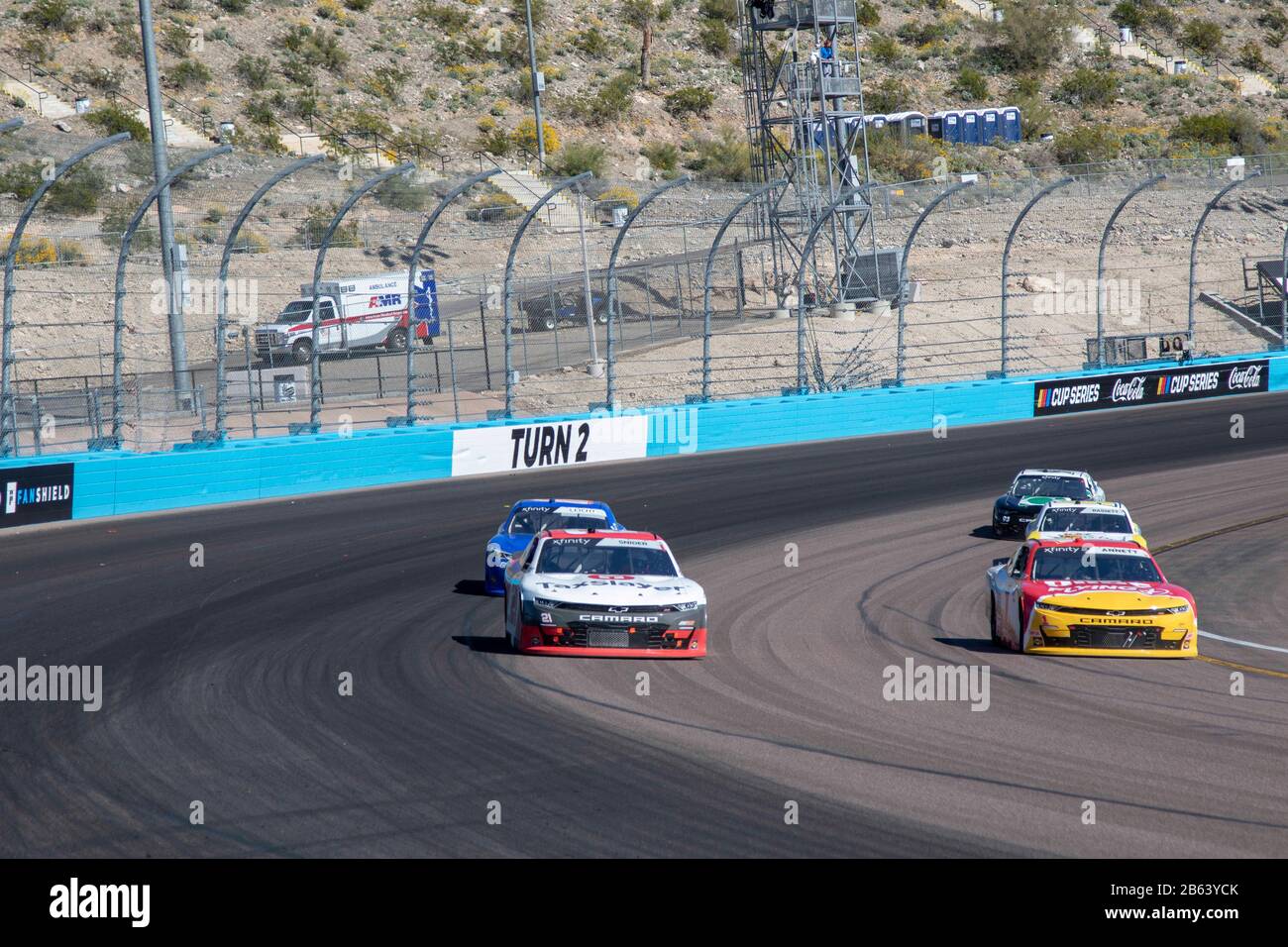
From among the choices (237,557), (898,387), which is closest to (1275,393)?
(898,387)

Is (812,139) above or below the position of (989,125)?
below

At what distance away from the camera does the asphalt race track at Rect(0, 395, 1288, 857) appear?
26.2ft

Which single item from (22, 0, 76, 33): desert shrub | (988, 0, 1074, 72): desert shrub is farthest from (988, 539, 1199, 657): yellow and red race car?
(988, 0, 1074, 72): desert shrub

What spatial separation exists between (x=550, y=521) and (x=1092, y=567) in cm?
635

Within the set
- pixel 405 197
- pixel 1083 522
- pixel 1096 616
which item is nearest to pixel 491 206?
pixel 405 197

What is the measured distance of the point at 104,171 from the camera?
3938 centimetres

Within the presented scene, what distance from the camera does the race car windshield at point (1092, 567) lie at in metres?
14.1

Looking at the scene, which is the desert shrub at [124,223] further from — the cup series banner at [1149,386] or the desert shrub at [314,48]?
the desert shrub at [314,48]

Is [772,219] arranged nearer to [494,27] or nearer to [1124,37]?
[494,27]

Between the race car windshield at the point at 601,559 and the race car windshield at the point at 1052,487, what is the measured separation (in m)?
8.96

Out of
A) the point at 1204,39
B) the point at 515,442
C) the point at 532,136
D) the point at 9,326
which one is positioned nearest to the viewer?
the point at 9,326

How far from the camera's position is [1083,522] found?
707 inches

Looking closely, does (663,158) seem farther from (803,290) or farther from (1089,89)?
(803,290)

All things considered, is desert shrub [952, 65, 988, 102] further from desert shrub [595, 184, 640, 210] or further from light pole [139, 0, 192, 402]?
light pole [139, 0, 192, 402]
